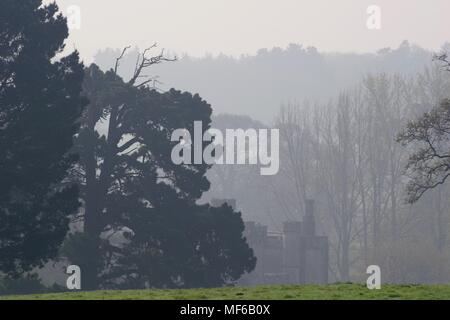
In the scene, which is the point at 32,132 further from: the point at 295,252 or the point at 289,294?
the point at 295,252

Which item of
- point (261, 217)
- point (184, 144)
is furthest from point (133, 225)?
point (261, 217)

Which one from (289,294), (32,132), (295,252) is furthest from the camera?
(295,252)

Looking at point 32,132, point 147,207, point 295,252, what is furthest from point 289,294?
point 295,252

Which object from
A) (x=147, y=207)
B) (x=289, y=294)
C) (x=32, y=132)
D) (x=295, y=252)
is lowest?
(x=289, y=294)

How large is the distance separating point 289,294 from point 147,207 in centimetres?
1980

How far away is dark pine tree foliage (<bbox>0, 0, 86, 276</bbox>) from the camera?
111 feet

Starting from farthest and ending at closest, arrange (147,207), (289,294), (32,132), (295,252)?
(295,252) < (147,207) < (32,132) < (289,294)

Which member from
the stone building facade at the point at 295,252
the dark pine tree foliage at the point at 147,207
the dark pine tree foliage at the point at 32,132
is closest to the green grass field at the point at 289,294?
the dark pine tree foliage at the point at 32,132

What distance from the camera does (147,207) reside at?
4259 centimetres

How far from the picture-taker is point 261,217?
9350cm

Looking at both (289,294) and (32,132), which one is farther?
(32,132)

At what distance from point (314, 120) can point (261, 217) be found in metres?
10.4

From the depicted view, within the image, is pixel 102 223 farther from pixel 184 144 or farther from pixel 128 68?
pixel 128 68

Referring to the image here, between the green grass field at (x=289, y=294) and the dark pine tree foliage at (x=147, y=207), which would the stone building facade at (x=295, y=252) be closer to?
the dark pine tree foliage at (x=147, y=207)
